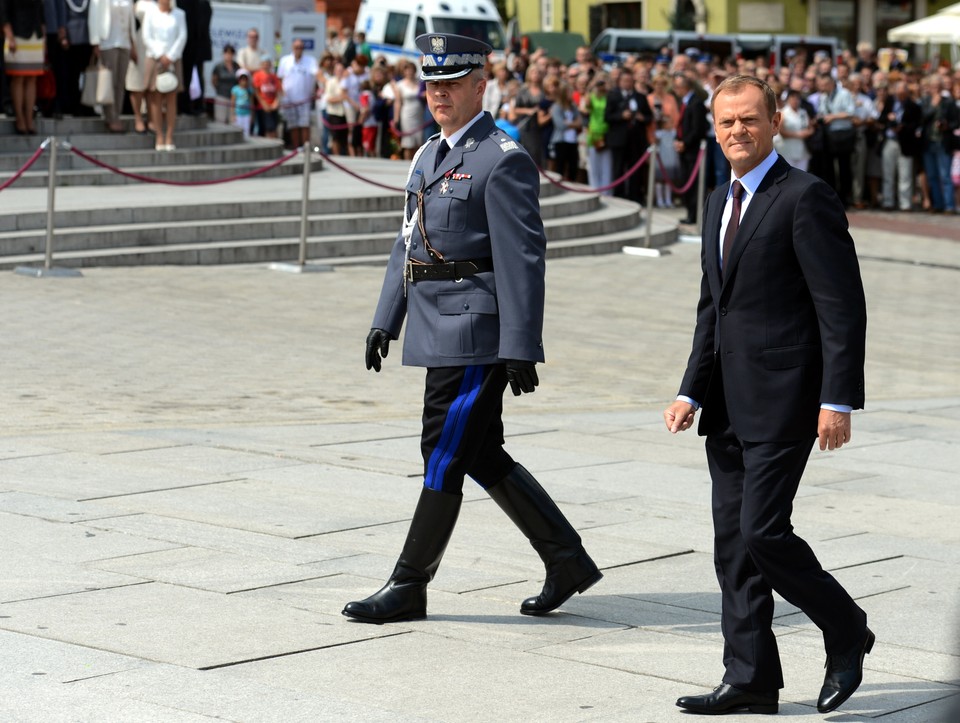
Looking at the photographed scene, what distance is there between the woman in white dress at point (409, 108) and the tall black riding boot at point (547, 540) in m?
19.4

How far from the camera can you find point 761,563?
453 centimetres

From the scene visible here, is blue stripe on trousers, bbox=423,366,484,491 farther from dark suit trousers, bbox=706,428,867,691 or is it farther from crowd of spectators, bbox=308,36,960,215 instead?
crowd of spectators, bbox=308,36,960,215

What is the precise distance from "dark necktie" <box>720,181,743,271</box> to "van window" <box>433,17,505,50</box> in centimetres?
2907

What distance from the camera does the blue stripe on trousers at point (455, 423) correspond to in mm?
5355

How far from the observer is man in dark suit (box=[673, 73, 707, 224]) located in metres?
21.4

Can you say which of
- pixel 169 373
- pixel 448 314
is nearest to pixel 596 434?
pixel 169 373

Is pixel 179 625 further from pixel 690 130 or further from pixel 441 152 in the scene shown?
pixel 690 130

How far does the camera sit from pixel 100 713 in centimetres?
435

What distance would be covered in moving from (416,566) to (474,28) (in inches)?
1176

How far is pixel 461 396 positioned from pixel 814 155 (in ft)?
63.8

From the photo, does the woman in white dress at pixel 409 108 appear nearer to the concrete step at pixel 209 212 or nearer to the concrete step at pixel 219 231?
the concrete step at pixel 209 212

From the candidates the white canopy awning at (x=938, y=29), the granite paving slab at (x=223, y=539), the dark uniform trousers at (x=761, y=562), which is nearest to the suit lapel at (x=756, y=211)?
the dark uniform trousers at (x=761, y=562)

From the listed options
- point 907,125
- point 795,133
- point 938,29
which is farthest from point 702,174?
point 938,29

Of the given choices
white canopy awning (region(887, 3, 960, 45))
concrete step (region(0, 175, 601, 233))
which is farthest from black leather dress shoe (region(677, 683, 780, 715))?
white canopy awning (region(887, 3, 960, 45))
